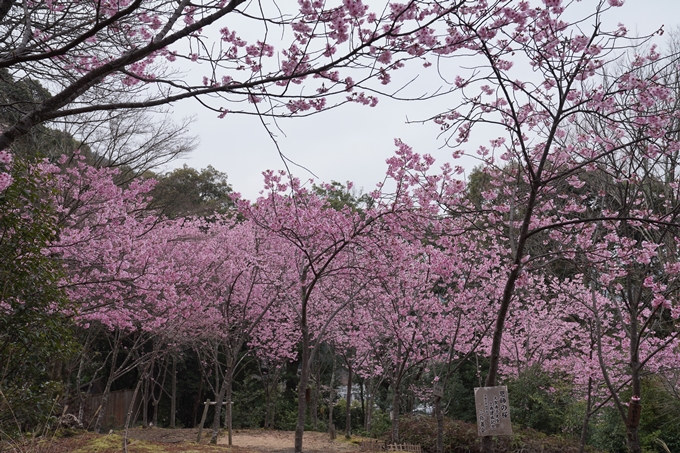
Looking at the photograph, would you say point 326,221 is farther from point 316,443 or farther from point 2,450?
point 316,443

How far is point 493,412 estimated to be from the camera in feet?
16.5

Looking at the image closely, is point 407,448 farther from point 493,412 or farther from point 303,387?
point 493,412

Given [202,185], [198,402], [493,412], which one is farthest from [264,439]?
[202,185]

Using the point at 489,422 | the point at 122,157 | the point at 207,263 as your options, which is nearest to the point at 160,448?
the point at 207,263

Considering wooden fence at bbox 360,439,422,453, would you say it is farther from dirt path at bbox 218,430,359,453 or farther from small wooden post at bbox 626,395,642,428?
small wooden post at bbox 626,395,642,428

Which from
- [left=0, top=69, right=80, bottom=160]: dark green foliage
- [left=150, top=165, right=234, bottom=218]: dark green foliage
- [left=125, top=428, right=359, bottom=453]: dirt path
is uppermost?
[left=150, top=165, right=234, bottom=218]: dark green foliage

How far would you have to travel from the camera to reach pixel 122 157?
9758 millimetres

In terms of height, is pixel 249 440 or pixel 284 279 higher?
pixel 284 279

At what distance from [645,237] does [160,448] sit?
27.2 ft

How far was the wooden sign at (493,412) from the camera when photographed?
16.4ft

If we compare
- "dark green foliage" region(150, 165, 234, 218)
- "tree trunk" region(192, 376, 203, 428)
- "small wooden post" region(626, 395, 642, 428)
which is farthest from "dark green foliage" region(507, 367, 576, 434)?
"dark green foliage" region(150, 165, 234, 218)

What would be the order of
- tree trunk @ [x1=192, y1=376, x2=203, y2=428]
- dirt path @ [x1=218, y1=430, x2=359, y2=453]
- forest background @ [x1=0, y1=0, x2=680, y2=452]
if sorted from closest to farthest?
forest background @ [x1=0, y1=0, x2=680, y2=452]
dirt path @ [x1=218, y1=430, x2=359, y2=453]
tree trunk @ [x1=192, y1=376, x2=203, y2=428]

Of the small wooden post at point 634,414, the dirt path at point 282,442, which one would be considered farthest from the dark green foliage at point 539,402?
the small wooden post at point 634,414

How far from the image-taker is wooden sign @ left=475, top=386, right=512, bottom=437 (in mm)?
4984
